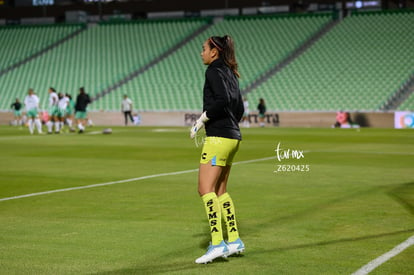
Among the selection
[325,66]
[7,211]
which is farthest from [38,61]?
[7,211]

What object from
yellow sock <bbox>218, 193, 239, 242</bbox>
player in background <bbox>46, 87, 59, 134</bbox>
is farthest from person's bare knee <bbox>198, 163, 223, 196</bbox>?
player in background <bbox>46, 87, 59, 134</bbox>

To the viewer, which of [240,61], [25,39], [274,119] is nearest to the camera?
[274,119]

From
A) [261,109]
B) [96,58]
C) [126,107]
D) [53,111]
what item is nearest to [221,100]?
[53,111]

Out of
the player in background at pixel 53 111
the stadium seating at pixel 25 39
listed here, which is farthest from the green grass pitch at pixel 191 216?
the stadium seating at pixel 25 39

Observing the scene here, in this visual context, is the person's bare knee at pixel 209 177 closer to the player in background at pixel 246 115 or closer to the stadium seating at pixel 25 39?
the player in background at pixel 246 115

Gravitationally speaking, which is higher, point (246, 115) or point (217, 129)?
point (217, 129)

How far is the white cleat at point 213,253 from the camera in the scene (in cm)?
668

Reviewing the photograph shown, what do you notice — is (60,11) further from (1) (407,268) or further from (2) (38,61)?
(1) (407,268)

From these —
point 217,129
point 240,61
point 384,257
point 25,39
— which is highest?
point 25,39

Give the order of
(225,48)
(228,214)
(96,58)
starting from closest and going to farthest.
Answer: (225,48), (228,214), (96,58)

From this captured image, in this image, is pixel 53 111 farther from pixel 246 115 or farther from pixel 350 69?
pixel 350 69

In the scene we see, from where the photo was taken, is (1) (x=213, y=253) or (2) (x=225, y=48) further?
(2) (x=225, y=48)

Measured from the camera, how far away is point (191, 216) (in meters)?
9.61

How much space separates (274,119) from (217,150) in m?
39.1
